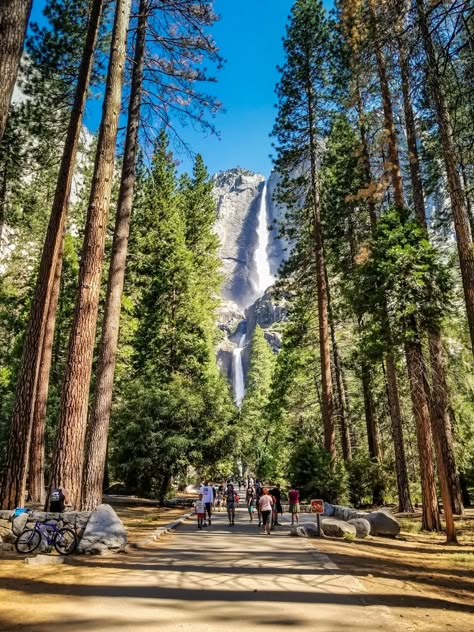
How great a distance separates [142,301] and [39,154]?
14204 mm

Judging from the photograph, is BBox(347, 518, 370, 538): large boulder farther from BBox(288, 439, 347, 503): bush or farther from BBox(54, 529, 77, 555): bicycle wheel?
BBox(54, 529, 77, 555): bicycle wheel

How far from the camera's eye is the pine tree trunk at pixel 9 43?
4.52 m

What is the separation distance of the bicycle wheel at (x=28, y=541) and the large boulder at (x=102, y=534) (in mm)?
735

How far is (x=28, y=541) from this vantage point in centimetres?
766

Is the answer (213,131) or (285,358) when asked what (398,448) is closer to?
(213,131)

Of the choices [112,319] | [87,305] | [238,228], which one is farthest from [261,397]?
[238,228]

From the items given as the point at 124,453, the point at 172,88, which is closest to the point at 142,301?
the point at 124,453

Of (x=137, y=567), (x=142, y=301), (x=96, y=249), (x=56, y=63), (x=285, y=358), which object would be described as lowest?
(x=137, y=567)

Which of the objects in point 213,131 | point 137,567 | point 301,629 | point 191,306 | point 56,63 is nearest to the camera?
point 301,629

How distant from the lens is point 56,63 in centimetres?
1440

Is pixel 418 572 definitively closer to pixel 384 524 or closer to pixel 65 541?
pixel 384 524

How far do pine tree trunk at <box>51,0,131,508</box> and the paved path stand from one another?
6.04ft

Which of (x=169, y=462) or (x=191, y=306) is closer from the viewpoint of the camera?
(x=169, y=462)

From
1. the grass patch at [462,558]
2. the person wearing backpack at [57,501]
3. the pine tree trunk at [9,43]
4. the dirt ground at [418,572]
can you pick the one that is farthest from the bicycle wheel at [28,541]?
the grass patch at [462,558]
